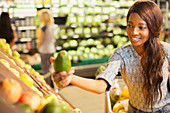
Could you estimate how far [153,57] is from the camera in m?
1.67

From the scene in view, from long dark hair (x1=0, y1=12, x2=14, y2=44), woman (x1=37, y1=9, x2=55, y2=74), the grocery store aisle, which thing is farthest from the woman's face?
woman (x1=37, y1=9, x2=55, y2=74)

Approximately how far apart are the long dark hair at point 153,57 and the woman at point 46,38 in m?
3.74

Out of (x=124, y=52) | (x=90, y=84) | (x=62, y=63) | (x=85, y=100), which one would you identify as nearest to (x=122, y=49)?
(x=124, y=52)

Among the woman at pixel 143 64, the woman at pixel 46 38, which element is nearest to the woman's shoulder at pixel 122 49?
the woman at pixel 143 64

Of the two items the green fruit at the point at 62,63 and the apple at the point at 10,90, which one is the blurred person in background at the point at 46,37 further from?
the apple at the point at 10,90

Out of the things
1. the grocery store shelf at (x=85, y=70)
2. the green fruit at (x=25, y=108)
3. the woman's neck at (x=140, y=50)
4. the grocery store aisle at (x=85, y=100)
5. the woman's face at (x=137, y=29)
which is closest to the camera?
the green fruit at (x=25, y=108)

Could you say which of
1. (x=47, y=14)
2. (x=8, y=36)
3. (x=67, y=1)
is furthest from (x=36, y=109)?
(x=67, y=1)

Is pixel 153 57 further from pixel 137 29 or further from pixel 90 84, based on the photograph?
pixel 90 84

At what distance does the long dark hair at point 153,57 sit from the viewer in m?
1.59

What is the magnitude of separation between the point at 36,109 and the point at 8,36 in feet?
9.38

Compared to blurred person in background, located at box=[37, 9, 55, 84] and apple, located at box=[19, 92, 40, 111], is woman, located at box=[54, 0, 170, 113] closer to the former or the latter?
apple, located at box=[19, 92, 40, 111]

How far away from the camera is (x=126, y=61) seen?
5.74 ft

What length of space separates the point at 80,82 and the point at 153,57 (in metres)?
0.65

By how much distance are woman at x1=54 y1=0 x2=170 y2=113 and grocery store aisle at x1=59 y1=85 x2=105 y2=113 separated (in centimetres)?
251
